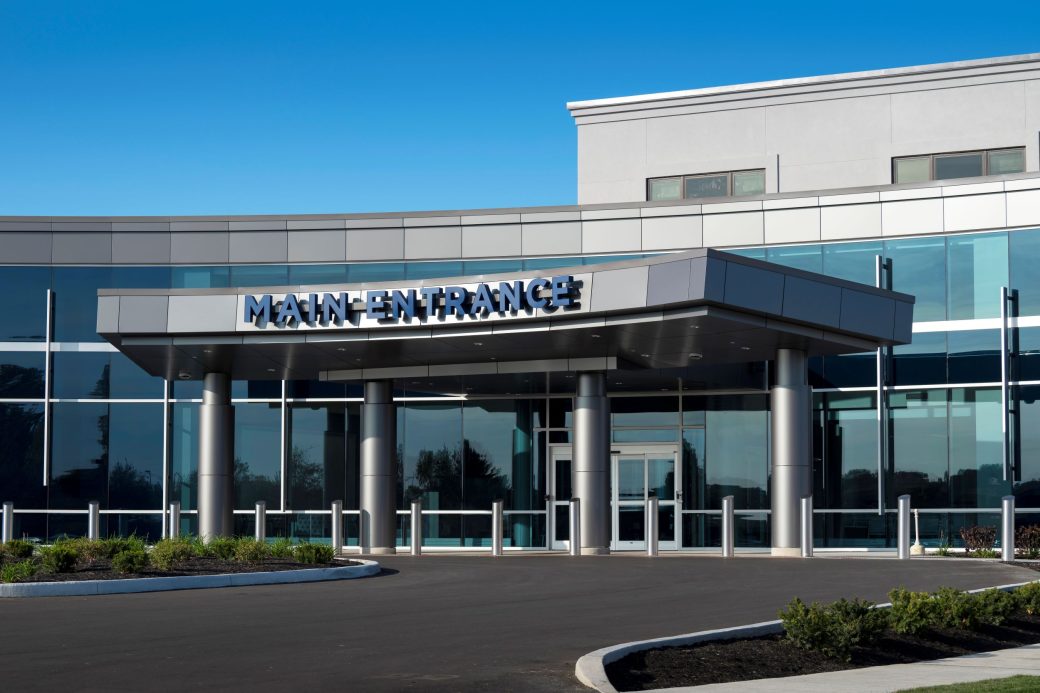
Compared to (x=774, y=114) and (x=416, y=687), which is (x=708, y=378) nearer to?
(x=774, y=114)

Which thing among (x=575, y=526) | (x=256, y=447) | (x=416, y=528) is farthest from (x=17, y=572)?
(x=256, y=447)

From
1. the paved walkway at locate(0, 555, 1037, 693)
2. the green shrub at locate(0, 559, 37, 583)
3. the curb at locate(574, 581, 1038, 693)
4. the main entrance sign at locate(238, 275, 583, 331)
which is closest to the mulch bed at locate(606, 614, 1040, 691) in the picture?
the curb at locate(574, 581, 1038, 693)

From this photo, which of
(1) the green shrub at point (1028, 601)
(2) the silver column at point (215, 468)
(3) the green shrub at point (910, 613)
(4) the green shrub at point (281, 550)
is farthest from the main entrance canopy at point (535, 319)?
(3) the green shrub at point (910, 613)

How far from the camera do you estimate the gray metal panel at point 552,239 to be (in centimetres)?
3528

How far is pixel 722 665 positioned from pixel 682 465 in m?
23.6

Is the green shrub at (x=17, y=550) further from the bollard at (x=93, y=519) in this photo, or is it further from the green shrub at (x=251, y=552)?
the bollard at (x=93, y=519)

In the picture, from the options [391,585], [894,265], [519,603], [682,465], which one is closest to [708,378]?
[682,465]

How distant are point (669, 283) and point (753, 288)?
1617mm

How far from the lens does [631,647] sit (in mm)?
11727

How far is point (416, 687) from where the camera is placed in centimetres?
1018

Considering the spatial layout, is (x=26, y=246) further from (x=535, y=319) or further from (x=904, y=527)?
(x=904, y=527)

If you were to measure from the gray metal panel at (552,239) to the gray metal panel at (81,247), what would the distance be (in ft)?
37.1

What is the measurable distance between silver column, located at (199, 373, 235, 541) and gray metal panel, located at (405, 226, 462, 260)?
6679mm

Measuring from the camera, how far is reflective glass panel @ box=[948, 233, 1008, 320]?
104ft
